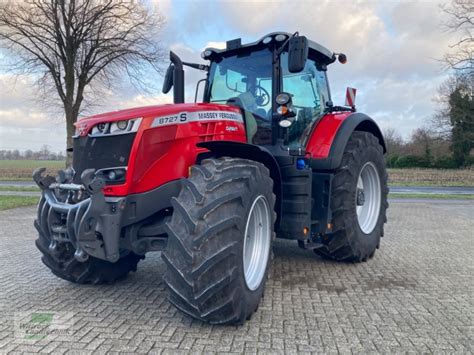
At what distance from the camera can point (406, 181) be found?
2406 cm

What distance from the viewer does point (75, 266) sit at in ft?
13.3

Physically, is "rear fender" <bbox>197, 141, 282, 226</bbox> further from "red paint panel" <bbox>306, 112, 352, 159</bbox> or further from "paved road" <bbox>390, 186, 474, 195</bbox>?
"paved road" <bbox>390, 186, 474, 195</bbox>

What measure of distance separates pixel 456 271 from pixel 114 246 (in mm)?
4089

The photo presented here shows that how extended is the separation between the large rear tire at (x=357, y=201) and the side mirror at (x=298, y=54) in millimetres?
1464

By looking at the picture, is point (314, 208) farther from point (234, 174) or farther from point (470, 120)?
point (470, 120)

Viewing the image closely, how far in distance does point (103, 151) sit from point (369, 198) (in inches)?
149

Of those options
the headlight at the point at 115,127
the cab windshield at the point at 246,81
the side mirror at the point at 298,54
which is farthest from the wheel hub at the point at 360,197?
the headlight at the point at 115,127

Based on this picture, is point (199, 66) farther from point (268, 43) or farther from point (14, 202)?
point (14, 202)

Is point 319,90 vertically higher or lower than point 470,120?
lower

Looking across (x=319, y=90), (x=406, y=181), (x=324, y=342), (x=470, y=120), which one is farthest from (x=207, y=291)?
(x=470, y=120)

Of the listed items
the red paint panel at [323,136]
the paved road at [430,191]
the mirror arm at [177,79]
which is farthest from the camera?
the paved road at [430,191]

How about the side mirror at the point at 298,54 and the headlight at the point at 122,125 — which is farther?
the side mirror at the point at 298,54

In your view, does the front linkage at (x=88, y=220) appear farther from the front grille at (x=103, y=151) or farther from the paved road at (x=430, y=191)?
the paved road at (x=430, y=191)

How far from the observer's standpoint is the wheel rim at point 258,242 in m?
3.60
